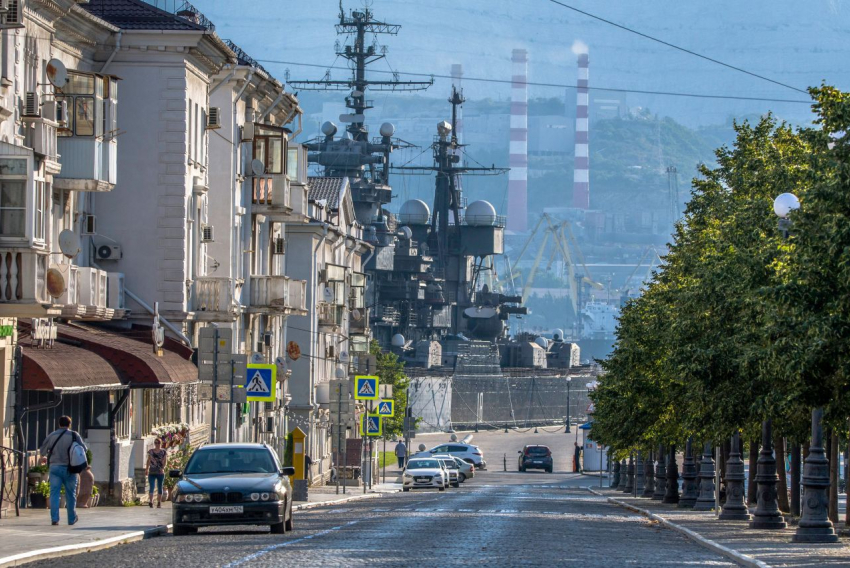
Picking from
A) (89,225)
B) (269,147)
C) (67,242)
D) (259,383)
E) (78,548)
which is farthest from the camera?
(269,147)

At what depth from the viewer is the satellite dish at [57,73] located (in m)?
32.0

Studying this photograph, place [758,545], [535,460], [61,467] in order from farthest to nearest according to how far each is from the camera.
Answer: [535,460] < [61,467] < [758,545]

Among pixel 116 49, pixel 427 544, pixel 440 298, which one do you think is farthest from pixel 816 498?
pixel 440 298

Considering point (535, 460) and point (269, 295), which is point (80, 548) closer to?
point (269, 295)

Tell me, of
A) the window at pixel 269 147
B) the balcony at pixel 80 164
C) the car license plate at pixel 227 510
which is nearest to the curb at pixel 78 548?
the car license plate at pixel 227 510

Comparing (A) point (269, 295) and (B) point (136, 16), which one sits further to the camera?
(A) point (269, 295)

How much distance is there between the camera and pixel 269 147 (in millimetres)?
51500

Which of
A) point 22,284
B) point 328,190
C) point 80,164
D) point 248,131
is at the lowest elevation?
point 22,284

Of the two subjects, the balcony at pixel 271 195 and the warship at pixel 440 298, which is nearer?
the balcony at pixel 271 195

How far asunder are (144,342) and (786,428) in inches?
583

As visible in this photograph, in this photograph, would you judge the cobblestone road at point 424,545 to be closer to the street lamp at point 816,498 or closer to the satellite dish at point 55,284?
the street lamp at point 816,498

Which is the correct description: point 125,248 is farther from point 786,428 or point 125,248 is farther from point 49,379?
point 786,428

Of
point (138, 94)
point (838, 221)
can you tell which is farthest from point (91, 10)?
point (838, 221)

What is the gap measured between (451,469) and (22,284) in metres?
48.7
